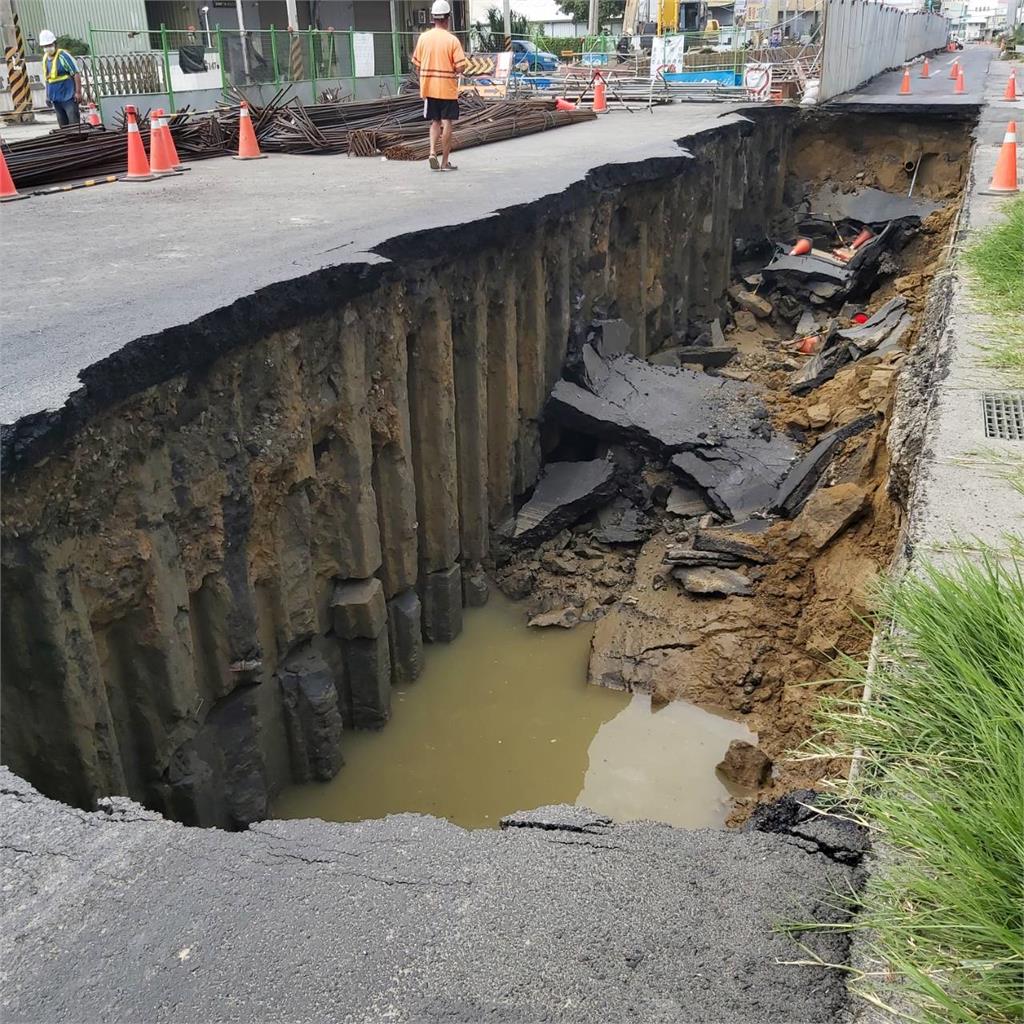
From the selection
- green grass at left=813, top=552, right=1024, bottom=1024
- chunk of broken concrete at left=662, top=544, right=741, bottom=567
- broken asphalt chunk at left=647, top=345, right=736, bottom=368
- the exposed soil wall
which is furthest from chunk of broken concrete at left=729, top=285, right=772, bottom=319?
green grass at left=813, top=552, right=1024, bottom=1024

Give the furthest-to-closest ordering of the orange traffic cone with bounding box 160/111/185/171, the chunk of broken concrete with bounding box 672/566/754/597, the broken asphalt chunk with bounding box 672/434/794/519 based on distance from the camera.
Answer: the orange traffic cone with bounding box 160/111/185/171, the broken asphalt chunk with bounding box 672/434/794/519, the chunk of broken concrete with bounding box 672/566/754/597

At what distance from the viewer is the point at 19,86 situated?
20.3m

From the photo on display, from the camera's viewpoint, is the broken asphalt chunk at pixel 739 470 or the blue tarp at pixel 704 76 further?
the blue tarp at pixel 704 76

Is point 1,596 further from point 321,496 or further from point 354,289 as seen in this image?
point 354,289

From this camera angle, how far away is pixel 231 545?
16.6 ft

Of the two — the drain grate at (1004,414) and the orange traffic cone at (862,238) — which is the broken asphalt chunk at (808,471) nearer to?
the drain grate at (1004,414)

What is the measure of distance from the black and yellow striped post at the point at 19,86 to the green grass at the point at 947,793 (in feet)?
73.4

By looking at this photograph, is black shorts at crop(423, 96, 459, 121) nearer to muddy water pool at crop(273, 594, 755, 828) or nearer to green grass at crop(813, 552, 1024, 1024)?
muddy water pool at crop(273, 594, 755, 828)

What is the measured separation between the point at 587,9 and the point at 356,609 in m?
64.9

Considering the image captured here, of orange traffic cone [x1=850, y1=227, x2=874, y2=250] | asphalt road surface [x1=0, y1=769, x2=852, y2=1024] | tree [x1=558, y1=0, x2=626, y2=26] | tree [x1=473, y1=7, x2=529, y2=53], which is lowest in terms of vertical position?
orange traffic cone [x1=850, y1=227, x2=874, y2=250]

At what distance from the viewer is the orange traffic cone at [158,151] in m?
10.2

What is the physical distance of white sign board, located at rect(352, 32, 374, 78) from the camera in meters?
23.1

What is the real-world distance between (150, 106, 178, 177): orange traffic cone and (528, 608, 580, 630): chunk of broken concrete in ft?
21.7

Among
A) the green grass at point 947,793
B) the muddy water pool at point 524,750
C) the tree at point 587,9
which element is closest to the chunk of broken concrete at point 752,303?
the muddy water pool at point 524,750
